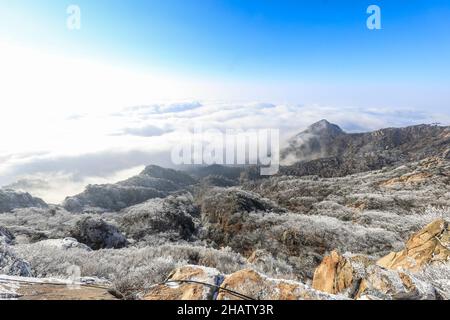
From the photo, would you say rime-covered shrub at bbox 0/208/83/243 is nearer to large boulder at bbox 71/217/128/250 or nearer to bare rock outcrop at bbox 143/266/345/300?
large boulder at bbox 71/217/128/250

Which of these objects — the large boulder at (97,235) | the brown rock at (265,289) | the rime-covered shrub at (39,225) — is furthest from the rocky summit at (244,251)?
the rime-covered shrub at (39,225)

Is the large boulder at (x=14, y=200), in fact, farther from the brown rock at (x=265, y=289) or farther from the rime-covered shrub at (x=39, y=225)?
the brown rock at (x=265, y=289)

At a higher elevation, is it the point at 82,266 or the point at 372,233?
the point at 82,266

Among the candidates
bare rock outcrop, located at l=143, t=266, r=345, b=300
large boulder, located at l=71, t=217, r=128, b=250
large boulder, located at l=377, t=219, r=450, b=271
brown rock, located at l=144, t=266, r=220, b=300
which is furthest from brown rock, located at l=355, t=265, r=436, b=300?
large boulder, located at l=71, t=217, r=128, b=250

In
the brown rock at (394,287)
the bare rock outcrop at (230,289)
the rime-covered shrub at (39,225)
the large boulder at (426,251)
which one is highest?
the bare rock outcrop at (230,289)
